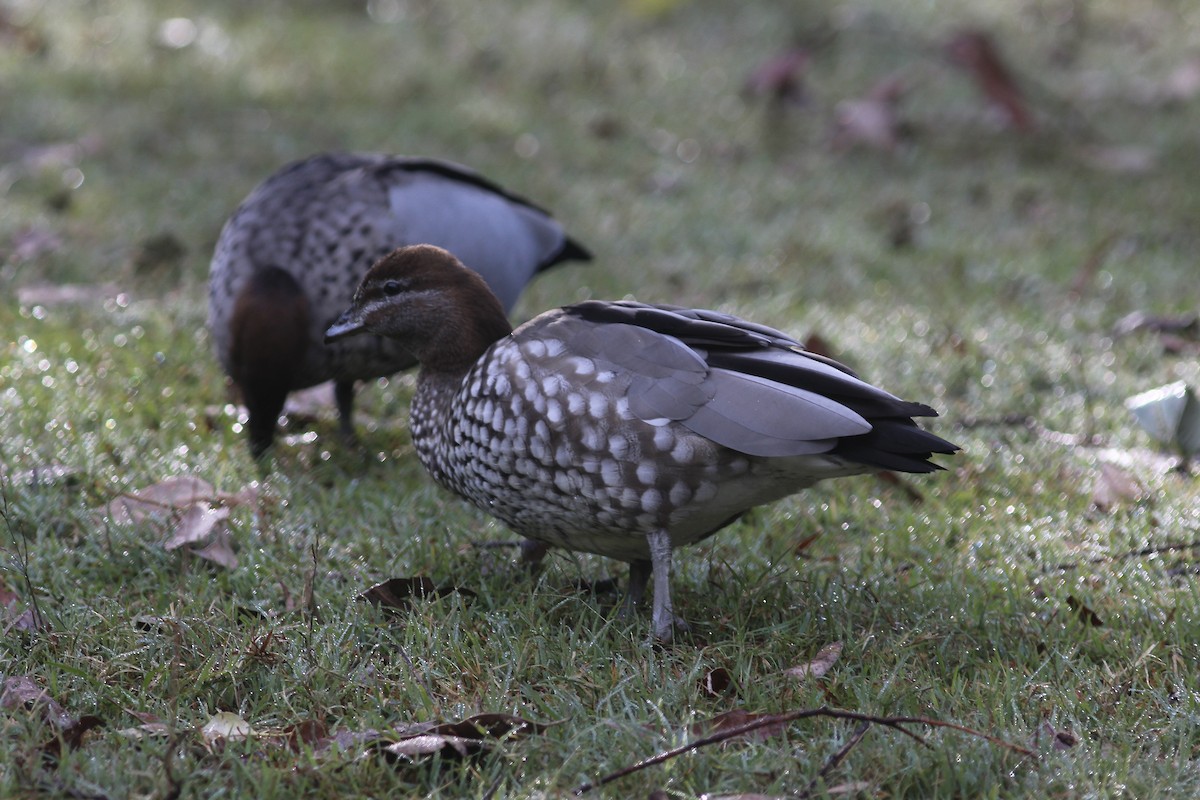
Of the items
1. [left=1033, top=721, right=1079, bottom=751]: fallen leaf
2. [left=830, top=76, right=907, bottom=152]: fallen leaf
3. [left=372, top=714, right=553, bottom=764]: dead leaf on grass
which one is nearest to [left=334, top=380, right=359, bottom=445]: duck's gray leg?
[left=372, top=714, right=553, bottom=764]: dead leaf on grass

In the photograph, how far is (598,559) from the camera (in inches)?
141

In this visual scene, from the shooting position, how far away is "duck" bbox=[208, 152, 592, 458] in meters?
4.06

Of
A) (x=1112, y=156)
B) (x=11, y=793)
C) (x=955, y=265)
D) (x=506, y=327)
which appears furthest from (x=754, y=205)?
Answer: (x=11, y=793)

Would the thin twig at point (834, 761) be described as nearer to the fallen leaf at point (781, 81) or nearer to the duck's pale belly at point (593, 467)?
the duck's pale belly at point (593, 467)

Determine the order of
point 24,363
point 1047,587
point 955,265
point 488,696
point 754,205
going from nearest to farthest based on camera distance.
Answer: point 488,696
point 1047,587
point 24,363
point 955,265
point 754,205

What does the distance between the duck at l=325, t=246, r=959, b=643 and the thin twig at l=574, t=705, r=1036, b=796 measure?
1.56 ft

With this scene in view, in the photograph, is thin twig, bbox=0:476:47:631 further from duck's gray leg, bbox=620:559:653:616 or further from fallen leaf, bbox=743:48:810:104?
fallen leaf, bbox=743:48:810:104

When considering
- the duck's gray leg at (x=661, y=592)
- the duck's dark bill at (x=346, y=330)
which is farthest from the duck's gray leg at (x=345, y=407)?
the duck's gray leg at (x=661, y=592)

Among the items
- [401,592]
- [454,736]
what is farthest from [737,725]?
[401,592]

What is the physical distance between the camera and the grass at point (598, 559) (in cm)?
264

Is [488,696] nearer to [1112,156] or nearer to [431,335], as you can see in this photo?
[431,335]

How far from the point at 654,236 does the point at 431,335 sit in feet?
9.40

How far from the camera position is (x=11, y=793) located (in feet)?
7.77

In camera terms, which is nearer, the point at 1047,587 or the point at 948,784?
the point at 948,784
